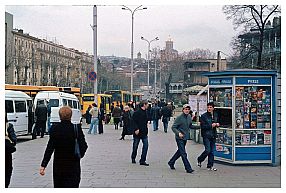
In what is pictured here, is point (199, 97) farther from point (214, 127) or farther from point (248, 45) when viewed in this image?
point (248, 45)

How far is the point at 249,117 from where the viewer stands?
38.5 feet

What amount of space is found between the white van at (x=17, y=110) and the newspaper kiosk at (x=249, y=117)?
9531 mm

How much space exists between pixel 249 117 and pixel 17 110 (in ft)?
34.1

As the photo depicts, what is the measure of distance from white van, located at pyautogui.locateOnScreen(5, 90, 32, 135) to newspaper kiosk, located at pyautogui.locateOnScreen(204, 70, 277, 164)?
9.53 metres

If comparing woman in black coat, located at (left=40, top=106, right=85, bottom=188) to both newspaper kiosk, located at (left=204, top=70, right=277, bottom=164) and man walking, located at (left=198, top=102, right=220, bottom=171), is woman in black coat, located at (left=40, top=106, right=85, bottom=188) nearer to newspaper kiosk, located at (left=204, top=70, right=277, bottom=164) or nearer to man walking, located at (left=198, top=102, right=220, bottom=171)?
man walking, located at (left=198, top=102, right=220, bottom=171)

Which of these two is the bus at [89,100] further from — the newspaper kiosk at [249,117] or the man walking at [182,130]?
the man walking at [182,130]

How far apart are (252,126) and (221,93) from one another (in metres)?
1.19

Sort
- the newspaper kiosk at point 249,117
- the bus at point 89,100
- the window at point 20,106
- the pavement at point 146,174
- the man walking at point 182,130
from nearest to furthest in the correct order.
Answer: the pavement at point 146,174, the man walking at point 182,130, the newspaper kiosk at point 249,117, the window at point 20,106, the bus at point 89,100

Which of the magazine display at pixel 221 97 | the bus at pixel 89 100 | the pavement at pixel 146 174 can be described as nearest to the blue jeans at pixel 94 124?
the pavement at pixel 146 174

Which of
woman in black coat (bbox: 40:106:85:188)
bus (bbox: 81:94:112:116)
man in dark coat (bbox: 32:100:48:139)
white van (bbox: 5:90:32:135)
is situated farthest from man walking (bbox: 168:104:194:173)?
bus (bbox: 81:94:112:116)

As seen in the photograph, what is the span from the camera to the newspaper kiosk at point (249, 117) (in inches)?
455

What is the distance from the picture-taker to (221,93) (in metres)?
12.1

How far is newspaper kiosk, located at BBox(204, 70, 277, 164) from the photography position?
11.6 metres

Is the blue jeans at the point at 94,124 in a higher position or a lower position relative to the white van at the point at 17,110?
lower
